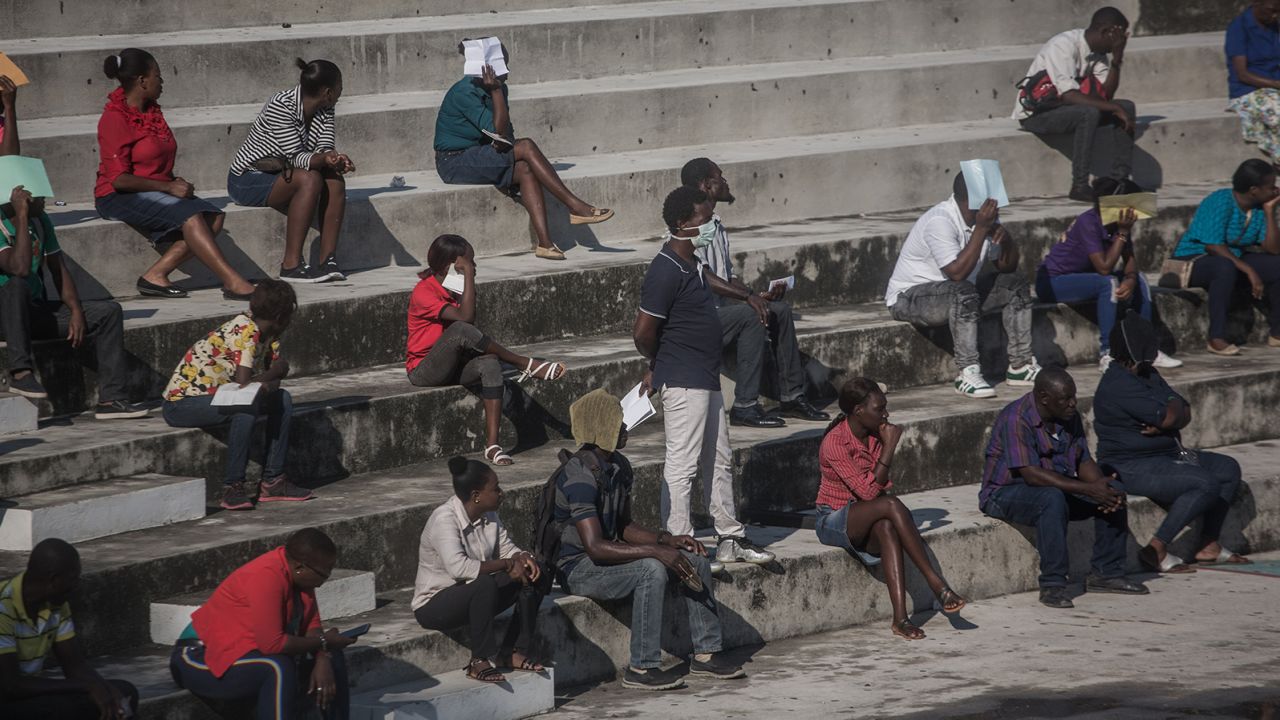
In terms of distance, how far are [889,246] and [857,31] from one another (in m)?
3.18

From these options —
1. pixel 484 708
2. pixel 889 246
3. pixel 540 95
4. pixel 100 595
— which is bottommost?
pixel 484 708

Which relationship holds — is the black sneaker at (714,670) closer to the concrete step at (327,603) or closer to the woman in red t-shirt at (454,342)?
the concrete step at (327,603)

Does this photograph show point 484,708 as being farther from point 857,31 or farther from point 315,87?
point 857,31

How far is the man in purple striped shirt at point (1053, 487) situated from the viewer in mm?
9289

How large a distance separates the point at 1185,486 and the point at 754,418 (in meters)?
2.51

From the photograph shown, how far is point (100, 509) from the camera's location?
25.6ft

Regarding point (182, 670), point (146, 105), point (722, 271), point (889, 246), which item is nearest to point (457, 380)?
point (722, 271)

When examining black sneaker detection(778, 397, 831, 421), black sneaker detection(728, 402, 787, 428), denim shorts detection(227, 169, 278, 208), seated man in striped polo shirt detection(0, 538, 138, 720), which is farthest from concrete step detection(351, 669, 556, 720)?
denim shorts detection(227, 169, 278, 208)

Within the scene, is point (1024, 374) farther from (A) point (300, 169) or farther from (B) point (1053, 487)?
(A) point (300, 169)

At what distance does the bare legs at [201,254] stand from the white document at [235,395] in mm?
1821

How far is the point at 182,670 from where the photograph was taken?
6.64m

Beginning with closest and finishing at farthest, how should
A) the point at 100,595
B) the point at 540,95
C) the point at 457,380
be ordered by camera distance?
the point at 100,595 < the point at 457,380 < the point at 540,95

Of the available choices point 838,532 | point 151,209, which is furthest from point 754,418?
point 151,209

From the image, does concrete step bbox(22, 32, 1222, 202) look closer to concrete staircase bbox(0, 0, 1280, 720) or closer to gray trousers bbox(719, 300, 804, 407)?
concrete staircase bbox(0, 0, 1280, 720)
